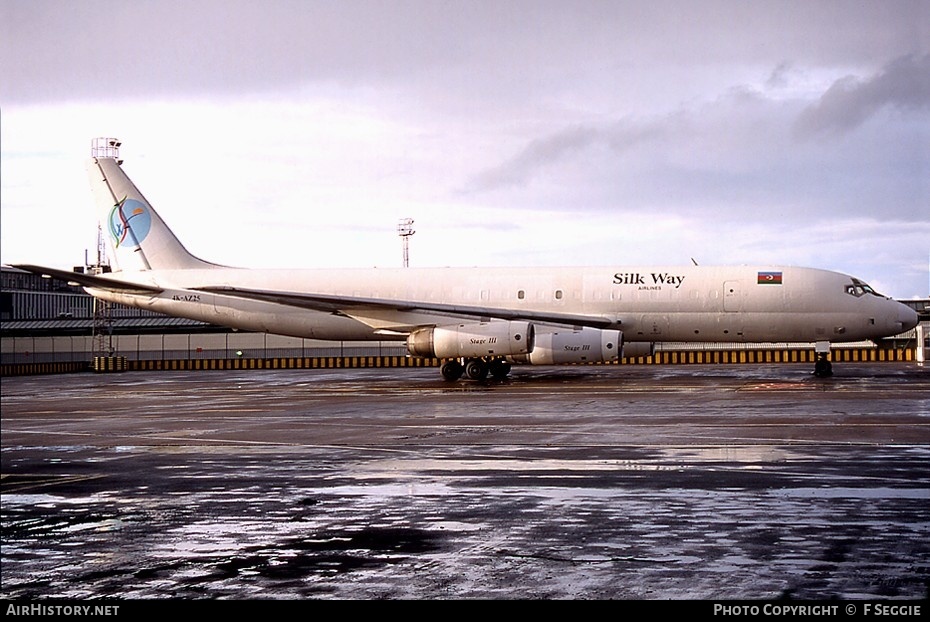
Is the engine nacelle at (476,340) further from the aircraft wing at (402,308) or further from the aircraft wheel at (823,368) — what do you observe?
the aircraft wheel at (823,368)

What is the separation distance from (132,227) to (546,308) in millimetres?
18436

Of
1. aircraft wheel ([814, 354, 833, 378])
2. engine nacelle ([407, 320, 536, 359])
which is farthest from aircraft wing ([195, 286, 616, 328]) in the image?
aircraft wheel ([814, 354, 833, 378])

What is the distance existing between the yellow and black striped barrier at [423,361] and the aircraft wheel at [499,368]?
18412 mm

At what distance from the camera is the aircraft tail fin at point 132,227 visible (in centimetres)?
4325

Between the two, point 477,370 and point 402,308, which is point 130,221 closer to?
point 402,308

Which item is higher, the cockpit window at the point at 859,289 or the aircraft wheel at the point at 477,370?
the cockpit window at the point at 859,289

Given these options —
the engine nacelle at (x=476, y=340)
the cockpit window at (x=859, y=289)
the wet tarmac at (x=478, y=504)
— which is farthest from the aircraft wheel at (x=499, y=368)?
the wet tarmac at (x=478, y=504)

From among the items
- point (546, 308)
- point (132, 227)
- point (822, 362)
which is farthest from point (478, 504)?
point (132, 227)

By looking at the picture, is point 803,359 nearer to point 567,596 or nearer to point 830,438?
point 830,438

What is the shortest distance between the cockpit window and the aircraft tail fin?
2629 cm

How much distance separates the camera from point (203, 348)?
247 feet

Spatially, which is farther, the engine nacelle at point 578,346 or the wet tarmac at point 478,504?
the engine nacelle at point 578,346

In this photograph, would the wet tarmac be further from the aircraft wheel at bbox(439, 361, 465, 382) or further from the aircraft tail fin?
Answer: the aircraft tail fin
